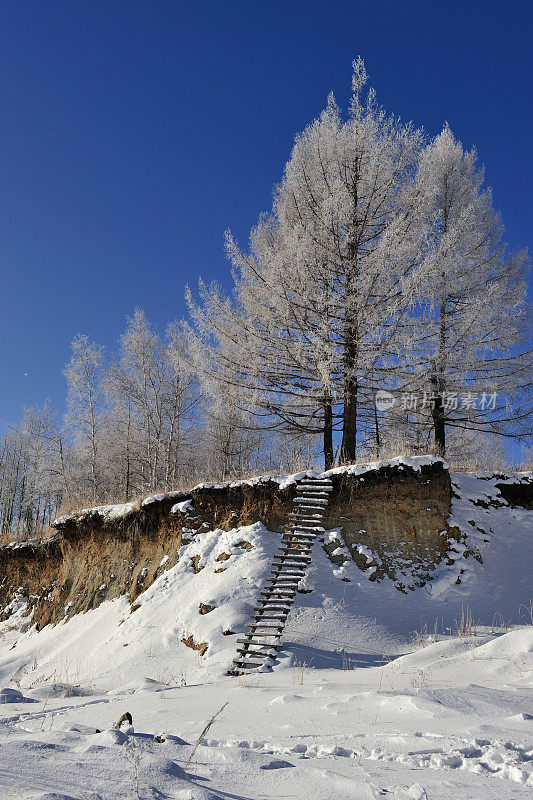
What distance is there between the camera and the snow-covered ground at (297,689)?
2420 mm

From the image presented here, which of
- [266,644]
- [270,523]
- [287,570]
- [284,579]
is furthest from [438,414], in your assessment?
[266,644]

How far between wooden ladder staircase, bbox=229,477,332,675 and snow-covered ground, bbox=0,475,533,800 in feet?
0.80

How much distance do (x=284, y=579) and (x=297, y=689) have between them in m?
3.93

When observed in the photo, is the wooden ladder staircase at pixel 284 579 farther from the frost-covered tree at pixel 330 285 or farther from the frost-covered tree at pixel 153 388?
the frost-covered tree at pixel 153 388

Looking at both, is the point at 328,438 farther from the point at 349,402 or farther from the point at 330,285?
the point at 330,285

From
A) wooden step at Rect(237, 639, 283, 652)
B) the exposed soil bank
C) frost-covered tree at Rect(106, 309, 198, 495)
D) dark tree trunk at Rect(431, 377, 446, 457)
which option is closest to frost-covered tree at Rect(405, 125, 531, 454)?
dark tree trunk at Rect(431, 377, 446, 457)

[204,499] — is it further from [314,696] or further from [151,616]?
[314,696]

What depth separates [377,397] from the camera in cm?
1370

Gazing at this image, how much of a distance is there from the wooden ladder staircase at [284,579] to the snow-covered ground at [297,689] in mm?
245

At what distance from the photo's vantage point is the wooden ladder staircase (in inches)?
304

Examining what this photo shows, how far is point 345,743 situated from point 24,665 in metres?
11.3

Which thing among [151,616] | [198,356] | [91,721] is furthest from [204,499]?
[91,721]

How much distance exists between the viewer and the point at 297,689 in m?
5.23

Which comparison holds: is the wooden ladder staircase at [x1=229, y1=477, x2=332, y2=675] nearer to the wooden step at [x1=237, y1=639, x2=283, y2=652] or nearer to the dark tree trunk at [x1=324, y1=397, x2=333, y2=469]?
the wooden step at [x1=237, y1=639, x2=283, y2=652]
